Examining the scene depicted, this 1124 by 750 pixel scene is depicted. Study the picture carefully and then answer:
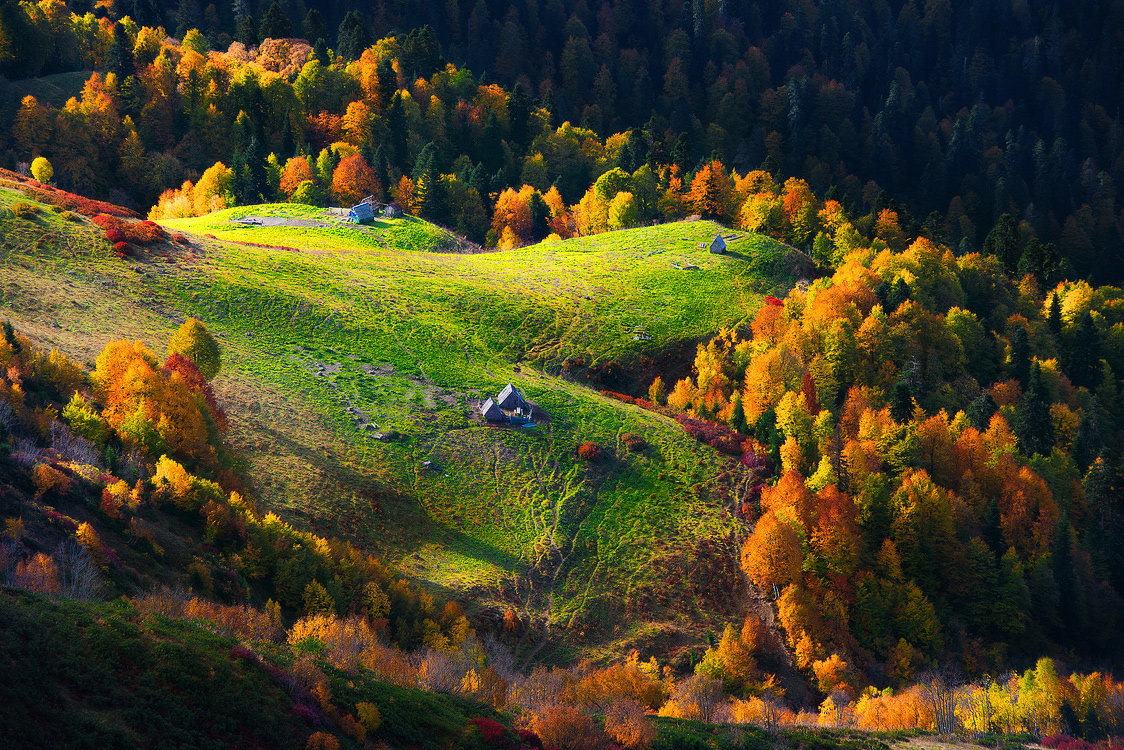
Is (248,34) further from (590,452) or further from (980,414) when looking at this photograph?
(980,414)

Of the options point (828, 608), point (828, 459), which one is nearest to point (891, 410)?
point (828, 459)

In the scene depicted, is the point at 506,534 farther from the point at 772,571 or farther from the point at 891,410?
the point at 891,410

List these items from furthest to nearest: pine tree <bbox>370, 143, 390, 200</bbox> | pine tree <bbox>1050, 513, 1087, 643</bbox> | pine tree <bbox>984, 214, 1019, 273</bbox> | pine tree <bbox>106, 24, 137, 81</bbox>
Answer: pine tree <bbox>106, 24, 137, 81</bbox>
pine tree <bbox>370, 143, 390, 200</bbox>
pine tree <bbox>984, 214, 1019, 273</bbox>
pine tree <bbox>1050, 513, 1087, 643</bbox>

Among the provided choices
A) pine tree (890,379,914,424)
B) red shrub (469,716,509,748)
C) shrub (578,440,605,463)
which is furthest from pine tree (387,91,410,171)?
red shrub (469,716,509,748)

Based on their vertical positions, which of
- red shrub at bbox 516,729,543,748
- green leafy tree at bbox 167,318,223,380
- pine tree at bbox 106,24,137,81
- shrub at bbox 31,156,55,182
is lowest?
red shrub at bbox 516,729,543,748

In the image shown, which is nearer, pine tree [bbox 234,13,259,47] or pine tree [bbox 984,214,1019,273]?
pine tree [bbox 984,214,1019,273]

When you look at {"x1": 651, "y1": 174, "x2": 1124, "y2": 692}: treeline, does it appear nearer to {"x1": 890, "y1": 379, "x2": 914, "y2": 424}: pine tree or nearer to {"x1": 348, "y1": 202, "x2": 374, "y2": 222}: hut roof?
{"x1": 890, "y1": 379, "x2": 914, "y2": 424}: pine tree

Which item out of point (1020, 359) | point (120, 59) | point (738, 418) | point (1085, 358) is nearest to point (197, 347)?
point (738, 418)
